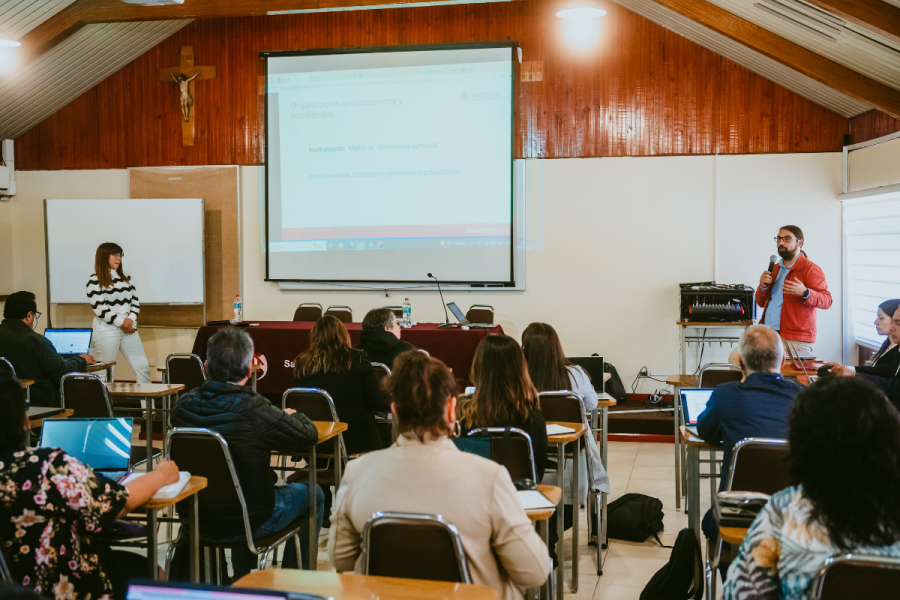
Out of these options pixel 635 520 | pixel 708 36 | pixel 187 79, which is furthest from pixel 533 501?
pixel 187 79

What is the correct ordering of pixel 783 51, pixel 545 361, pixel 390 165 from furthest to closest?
pixel 390 165 < pixel 783 51 < pixel 545 361

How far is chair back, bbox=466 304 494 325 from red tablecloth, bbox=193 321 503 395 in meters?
0.56

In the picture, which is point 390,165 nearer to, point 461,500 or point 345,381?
point 345,381

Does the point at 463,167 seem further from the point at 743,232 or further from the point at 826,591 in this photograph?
the point at 826,591

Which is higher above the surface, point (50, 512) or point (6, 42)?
point (6, 42)

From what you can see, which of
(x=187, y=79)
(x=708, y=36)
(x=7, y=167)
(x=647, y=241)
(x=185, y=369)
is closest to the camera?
(x=185, y=369)

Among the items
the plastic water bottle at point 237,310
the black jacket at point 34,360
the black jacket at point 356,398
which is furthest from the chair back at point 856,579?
the plastic water bottle at point 237,310

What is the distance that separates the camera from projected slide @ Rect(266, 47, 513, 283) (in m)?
7.36

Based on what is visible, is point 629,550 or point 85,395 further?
point 85,395

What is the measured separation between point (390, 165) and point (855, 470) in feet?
21.4

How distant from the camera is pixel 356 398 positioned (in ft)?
12.9

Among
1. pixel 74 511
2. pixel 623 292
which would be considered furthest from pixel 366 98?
pixel 74 511

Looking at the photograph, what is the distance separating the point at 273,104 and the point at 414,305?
2.58m

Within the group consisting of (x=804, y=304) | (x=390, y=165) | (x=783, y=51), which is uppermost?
(x=783, y=51)
